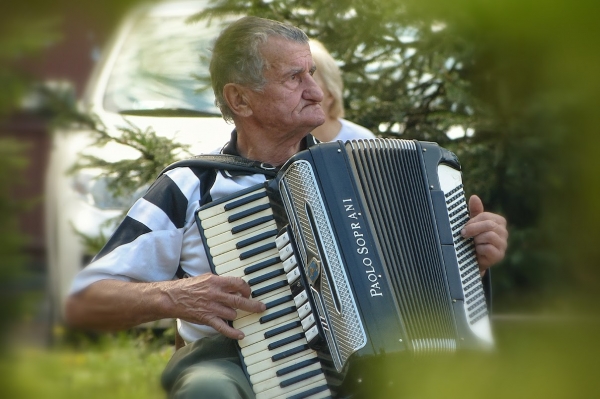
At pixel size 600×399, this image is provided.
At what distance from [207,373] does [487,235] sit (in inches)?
28.4

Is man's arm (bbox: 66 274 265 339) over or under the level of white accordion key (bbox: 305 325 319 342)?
over

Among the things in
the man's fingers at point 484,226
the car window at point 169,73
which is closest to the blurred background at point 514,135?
the car window at point 169,73

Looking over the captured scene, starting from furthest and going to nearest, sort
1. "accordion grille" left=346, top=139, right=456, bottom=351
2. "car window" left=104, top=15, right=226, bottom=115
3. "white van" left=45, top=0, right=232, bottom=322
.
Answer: "white van" left=45, top=0, right=232, bottom=322, "accordion grille" left=346, top=139, right=456, bottom=351, "car window" left=104, top=15, right=226, bottom=115

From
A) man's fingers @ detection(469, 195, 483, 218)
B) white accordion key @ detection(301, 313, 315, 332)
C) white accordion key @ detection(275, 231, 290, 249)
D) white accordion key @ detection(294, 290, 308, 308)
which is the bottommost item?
white accordion key @ detection(301, 313, 315, 332)

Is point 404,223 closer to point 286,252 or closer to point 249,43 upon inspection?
point 286,252

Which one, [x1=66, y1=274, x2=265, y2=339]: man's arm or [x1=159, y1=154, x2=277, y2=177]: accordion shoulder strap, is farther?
[x1=159, y1=154, x2=277, y2=177]: accordion shoulder strap

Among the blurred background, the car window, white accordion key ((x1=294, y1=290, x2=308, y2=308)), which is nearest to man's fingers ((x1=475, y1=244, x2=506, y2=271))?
white accordion key ((x1=294, y1=290, x2=308, y2=308))

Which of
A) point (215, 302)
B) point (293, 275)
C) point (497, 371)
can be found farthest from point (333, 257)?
point (497, 371)

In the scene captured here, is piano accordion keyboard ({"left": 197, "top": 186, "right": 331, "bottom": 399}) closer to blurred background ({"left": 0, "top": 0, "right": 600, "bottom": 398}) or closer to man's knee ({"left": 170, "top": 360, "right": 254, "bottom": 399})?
man's knee ({"left": 170, "top": 360, "right": 254, "bottom": 399})

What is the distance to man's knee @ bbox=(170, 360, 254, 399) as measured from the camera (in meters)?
1.88

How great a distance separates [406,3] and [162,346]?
137 inches

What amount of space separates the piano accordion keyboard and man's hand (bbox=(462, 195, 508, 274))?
1.50 feet

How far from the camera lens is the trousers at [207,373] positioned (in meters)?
1.89

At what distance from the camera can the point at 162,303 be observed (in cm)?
199
